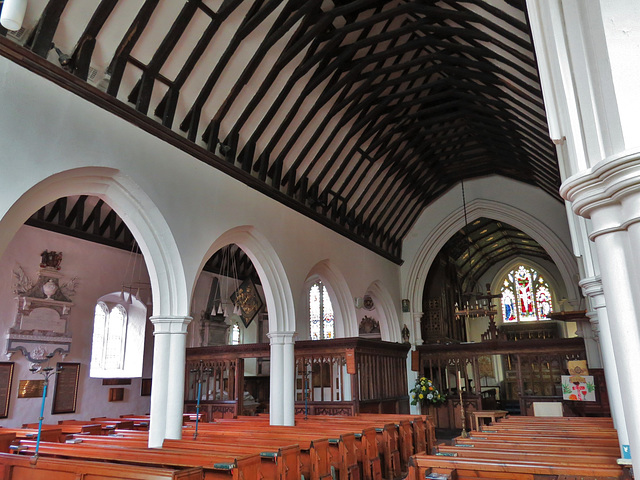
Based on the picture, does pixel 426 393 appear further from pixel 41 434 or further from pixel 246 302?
pixel 41 434

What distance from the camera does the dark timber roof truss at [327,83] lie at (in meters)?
6.54

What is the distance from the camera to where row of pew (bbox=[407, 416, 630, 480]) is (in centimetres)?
352

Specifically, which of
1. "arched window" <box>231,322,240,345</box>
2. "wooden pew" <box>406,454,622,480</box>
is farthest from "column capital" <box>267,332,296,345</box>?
"arched window" <box>231,322,240,345</box>

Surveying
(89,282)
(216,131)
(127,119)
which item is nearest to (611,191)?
(127,119)

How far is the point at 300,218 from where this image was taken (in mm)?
10586

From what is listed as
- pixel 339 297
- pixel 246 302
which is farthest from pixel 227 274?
pixel 339 297

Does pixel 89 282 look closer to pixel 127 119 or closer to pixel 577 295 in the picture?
pixel 127 119

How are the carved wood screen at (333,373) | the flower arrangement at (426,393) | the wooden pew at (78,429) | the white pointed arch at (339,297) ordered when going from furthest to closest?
the flower arrangement at (426,393)
the white pointed arch at (339,297)
the carved wood screen at (333,373)
the wooden pew at (78,429)

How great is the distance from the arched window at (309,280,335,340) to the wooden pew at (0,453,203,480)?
12.8 m

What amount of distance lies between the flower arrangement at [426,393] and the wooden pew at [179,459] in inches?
348

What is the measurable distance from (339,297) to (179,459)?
7.84 meters

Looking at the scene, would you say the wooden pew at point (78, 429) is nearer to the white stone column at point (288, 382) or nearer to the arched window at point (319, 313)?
the white stone column at point (288, 382)

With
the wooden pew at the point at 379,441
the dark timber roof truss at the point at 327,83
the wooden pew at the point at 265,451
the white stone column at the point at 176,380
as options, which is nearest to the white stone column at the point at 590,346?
the dark timber roof truss at the point at 327,83

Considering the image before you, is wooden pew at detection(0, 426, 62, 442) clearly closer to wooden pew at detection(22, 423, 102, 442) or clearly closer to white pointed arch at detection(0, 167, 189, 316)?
wooden pew at detection(22, 423, 102, 442)
